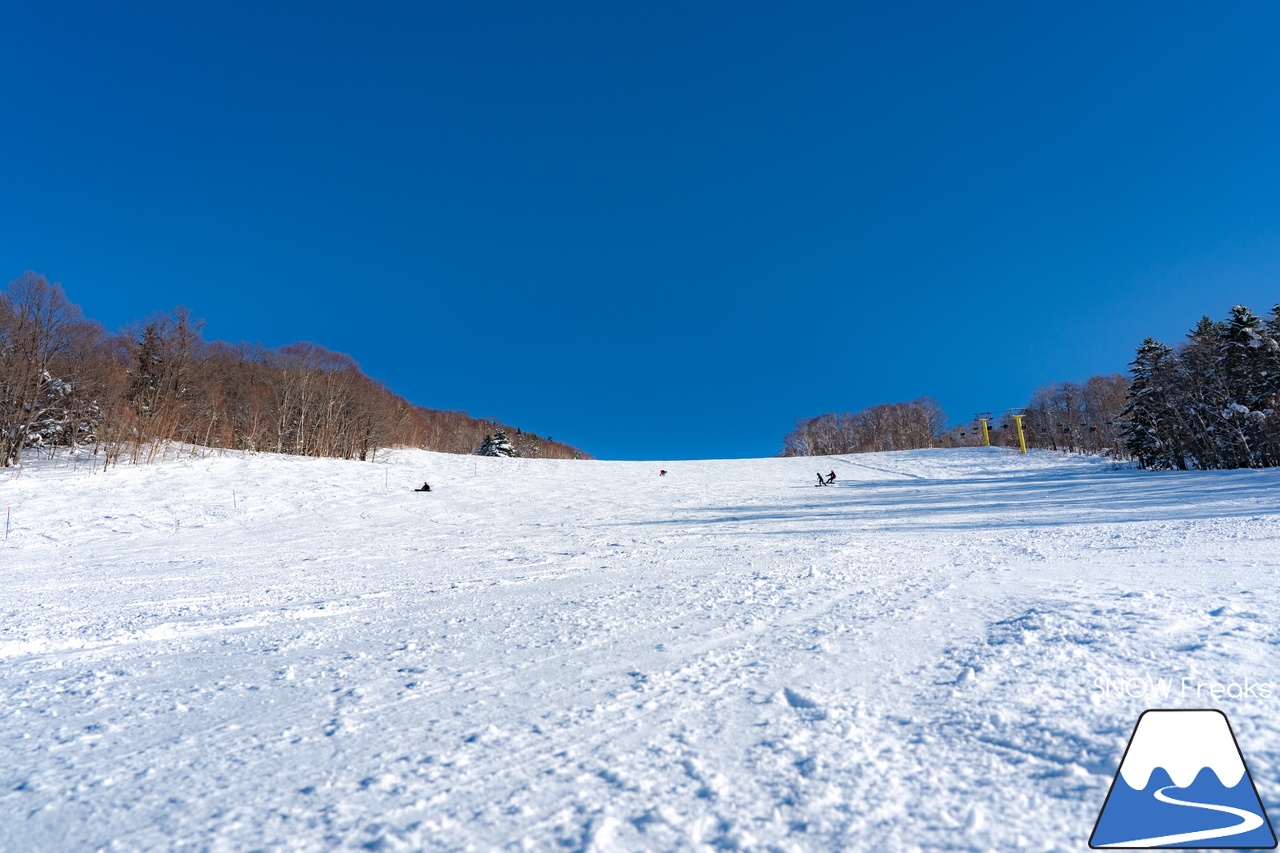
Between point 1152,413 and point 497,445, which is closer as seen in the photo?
point 1152,413

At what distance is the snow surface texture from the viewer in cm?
162

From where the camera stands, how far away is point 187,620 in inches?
169

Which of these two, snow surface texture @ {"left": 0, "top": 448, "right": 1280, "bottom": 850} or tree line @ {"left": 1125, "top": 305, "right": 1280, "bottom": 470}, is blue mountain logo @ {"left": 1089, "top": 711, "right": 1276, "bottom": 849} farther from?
tree line @ {"left": 1125, "top": 305, "right": 1280, "bottom": 470}

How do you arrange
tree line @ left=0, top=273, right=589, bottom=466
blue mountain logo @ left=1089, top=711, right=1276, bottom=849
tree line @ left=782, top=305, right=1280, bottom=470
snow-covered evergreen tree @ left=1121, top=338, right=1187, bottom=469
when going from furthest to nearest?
snow-covered evergreen tree @ left=1121, top=338, right=1187, bottom=469 → tree line @ left=782, top=305, right=1280, bottom=470 → tree line @ left=0, top=273, right=589, bottom=466 → blue mountain logo @ left=1089, top=711, right=1276, bottom=849

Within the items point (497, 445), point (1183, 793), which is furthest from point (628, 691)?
point (497, 445)

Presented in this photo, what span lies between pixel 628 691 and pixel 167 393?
108 feet

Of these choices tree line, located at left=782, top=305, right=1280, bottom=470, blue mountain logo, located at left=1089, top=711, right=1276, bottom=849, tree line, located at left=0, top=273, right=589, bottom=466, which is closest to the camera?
blue mountain logo, located at left=1089, top=711, right=1276, bottom=849

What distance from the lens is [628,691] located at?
2541mm

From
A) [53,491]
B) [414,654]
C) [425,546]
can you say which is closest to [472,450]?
[53,491]

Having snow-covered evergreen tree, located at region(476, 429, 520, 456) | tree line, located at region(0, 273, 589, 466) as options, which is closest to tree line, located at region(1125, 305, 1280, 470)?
tree line, located at region(0, 273, 589, 466)

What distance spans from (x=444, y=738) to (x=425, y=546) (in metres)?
6.80

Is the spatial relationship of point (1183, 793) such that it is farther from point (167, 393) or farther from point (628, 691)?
point (167, 393)

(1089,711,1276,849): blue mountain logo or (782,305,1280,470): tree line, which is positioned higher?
(782,305,1280,470): tree line

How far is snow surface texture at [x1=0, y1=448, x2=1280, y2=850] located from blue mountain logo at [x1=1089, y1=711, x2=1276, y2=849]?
2.3 inches
